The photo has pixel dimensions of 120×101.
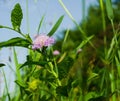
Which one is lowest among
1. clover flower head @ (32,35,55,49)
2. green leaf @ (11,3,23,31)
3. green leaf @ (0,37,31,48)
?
clover flower head @ (32,35,55,49)

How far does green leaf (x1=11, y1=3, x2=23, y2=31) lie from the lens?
1192mm

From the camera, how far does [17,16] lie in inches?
47.1

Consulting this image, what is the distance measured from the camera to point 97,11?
71.6 ft

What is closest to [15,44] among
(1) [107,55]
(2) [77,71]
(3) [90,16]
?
(1) [107,55]

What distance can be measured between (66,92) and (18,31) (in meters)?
0.25

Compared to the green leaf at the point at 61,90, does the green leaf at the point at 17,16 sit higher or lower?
higher

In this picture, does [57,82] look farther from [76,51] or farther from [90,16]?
[90,16]

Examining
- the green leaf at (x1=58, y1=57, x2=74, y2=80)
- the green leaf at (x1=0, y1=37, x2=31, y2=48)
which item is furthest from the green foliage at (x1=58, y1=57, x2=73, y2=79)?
the green leaf at (x1=0, y1=37, x2=31, y2=48)

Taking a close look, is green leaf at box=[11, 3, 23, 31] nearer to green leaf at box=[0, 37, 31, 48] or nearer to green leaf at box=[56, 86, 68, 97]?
green leaf at box=[0, 37, 31, 48]

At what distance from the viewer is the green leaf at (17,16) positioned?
1.19 meters

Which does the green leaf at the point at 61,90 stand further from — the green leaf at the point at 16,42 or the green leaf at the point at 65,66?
the green leaf at the point at 16,42

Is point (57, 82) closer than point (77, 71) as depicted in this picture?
No

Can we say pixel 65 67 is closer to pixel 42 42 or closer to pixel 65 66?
pixel 65 66

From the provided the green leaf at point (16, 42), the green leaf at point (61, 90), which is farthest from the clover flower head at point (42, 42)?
the green leaf at point (61, 90)
